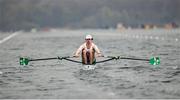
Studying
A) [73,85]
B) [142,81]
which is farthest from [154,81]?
[73,85]

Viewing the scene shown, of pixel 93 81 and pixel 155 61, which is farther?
pixel 155 61

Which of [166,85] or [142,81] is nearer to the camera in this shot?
[166,85]

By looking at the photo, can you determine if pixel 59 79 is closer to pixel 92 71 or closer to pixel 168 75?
pixel 92 71

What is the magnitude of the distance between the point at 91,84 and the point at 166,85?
303 centimetres

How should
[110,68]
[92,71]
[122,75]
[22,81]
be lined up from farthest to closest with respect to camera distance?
[110,68] → [92,71] → [122,75] → [22,81]

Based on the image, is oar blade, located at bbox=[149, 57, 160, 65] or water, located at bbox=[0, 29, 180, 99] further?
oar blade, located at bbox=[149, 57, 160, 65]

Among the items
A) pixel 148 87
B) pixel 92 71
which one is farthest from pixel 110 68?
pixel 148 87

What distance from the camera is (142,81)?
20.8 metres

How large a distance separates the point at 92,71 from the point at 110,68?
2209 mm

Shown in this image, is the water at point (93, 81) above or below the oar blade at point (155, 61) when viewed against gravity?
below

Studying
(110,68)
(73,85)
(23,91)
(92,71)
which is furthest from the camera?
(110,68)

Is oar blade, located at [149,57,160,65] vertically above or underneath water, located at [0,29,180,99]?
above

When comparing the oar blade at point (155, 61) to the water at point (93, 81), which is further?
the oar blade at point (155, 61)

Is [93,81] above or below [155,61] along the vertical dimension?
below
